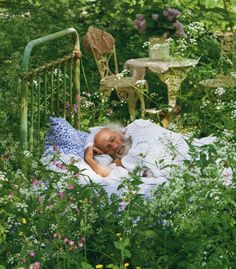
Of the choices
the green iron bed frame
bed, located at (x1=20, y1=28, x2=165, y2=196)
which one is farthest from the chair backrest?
bed, located at (x1=20, y1=28, x2=165, y2=196)

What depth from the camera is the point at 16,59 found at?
6391 millimetres

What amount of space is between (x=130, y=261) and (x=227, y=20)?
699cm

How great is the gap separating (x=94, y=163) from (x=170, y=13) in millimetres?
3737

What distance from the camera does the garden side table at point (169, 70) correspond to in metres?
8.40

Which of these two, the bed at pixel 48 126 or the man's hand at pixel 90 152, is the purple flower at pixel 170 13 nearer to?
the bed at pixel 48 126

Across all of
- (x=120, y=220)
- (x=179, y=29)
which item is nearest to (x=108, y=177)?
(x=120, y=220)

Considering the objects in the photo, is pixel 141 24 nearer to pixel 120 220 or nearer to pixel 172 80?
pixel 172 80

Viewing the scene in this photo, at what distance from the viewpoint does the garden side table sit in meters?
8.40

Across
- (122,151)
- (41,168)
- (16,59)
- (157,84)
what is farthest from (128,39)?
(41,168)

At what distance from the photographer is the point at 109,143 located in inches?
221

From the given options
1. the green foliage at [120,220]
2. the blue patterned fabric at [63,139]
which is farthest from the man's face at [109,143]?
the green foliage at [120,220]

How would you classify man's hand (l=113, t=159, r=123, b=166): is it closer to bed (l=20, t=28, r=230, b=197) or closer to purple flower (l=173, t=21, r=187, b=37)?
bed (l=20, t=28, r=230, b=197)

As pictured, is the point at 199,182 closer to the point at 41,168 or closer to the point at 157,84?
the point at 41,168

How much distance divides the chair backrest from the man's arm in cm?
364
